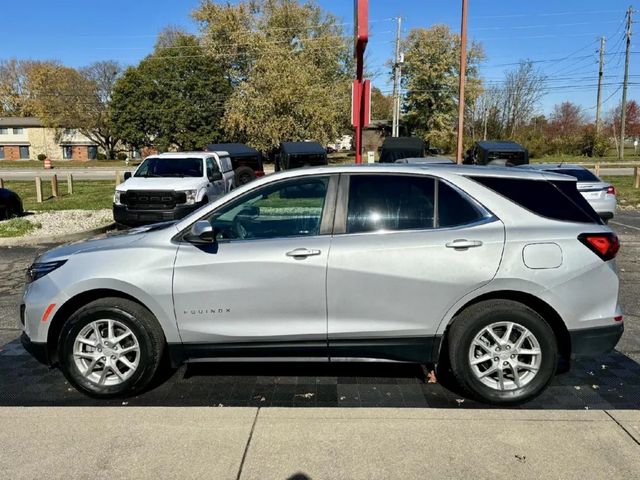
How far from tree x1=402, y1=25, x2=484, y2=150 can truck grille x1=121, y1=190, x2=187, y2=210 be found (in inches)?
1732

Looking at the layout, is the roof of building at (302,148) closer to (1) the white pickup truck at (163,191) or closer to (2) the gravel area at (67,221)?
(1) the white pickup truck at (163,191)

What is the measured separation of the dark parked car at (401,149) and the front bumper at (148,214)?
10.5m

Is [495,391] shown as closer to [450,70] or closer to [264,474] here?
[264,474]

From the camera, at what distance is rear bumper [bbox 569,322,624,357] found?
3654mm

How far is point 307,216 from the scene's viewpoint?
3.86 m

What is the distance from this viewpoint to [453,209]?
12.4 feet

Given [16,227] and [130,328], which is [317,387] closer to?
[130,328]

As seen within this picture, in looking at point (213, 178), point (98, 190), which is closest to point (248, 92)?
point (98, 190)

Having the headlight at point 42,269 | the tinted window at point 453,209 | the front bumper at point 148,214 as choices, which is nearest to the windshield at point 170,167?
the front bumper at point 148,214

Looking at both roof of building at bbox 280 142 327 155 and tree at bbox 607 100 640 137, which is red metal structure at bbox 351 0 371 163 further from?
tree at bbox 607 100 640 137

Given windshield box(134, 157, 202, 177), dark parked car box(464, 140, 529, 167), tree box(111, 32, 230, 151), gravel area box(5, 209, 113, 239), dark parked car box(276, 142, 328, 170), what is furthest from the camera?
→ tree box(111, 32, 230, 151)

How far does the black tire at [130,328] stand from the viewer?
3.70 m

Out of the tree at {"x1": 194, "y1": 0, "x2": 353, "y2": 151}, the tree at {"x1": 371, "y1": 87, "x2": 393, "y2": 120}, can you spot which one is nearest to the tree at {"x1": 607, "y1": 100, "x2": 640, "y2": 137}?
the tree at {"x1": 371, "y1": 87, "x2": 393, "y2": 120}

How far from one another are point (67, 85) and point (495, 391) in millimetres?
68539
